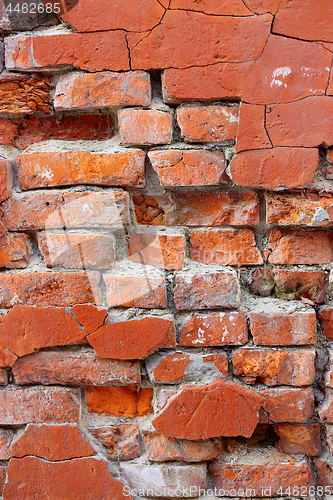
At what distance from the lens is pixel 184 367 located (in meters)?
0.94

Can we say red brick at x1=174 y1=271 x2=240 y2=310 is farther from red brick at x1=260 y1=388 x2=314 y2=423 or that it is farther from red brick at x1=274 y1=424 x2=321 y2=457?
red brick at x1=274 y1=424 x2=321 y2=457

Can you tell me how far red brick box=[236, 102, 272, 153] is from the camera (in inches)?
35.3

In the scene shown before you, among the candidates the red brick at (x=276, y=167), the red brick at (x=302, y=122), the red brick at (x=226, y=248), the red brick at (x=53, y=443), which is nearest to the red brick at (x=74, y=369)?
the red brick at (x=53, y=443)

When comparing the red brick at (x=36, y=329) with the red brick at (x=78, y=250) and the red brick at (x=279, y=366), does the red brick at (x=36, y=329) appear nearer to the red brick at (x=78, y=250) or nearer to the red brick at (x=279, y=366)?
the red brick at (x=78, y=250)

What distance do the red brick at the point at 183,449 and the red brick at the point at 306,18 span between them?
107 cm

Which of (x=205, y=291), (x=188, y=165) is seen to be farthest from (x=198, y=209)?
(x=205, y=291)

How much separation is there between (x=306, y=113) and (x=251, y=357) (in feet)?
2.13

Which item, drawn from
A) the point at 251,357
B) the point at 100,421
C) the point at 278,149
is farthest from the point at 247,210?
the point at 100,421

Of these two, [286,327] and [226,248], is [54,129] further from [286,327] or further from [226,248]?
[286,327]

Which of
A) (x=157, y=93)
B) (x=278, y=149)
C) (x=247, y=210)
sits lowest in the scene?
(x=247, y=210)

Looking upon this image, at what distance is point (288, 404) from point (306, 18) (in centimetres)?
99

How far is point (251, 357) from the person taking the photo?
36.9 inches

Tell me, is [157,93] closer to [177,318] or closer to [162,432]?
[177,318]

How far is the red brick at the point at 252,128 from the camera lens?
0.90 metres
